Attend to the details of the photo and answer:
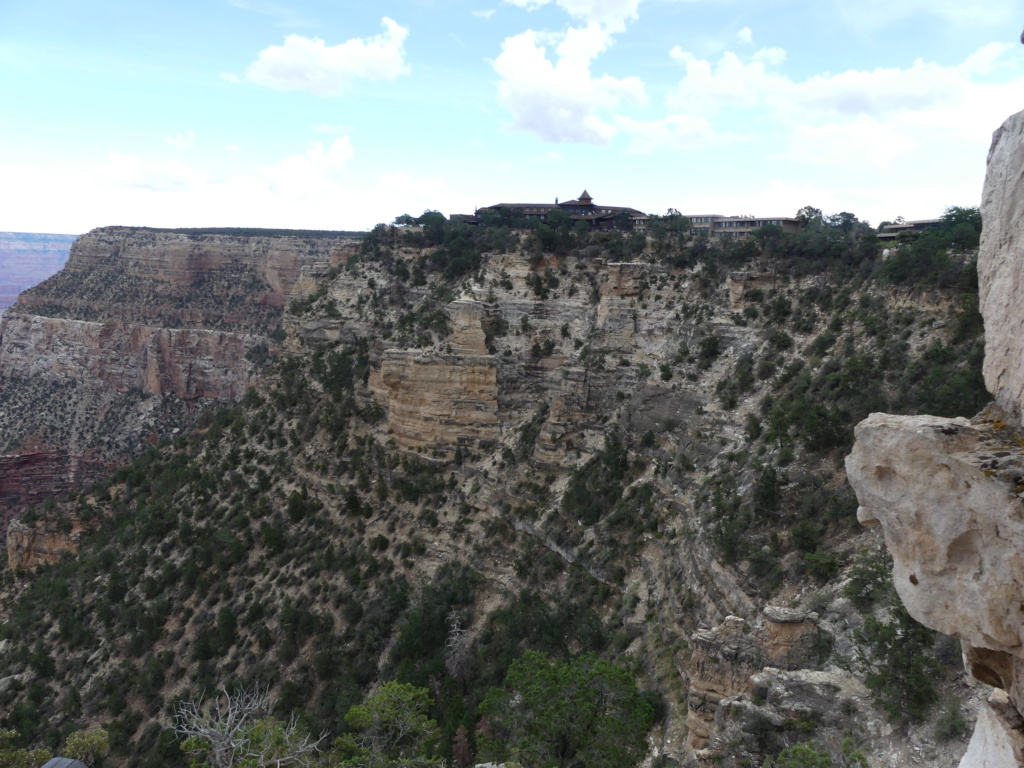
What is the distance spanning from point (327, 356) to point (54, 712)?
86.0 feet

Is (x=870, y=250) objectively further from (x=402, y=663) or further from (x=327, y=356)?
(x=327, y=356)

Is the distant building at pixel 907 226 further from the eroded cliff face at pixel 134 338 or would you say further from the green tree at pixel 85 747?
the eroded cliff face at pixel 134 338

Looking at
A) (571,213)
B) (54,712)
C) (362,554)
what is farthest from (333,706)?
(571,213)

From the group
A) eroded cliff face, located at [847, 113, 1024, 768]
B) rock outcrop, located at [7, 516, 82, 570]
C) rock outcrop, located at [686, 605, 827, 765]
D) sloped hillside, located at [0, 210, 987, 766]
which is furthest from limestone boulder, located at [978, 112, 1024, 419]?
rock outcrop, located at [7, 516, 82, 570]

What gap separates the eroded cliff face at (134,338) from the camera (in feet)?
285

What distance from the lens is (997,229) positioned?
6.62 m

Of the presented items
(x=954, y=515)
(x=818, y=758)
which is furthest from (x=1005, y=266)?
(x=818, y=758)

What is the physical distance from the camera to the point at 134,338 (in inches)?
3688

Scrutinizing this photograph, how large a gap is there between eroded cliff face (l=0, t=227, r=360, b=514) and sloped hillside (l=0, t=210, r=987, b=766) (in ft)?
122

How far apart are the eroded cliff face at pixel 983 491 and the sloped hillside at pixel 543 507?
7883 millimetres

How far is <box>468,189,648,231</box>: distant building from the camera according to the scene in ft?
181

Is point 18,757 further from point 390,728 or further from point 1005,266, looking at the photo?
point 1005,266

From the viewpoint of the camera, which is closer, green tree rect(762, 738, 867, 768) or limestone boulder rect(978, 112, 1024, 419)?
limestone boulder rect(978, 112, 1024, 419)

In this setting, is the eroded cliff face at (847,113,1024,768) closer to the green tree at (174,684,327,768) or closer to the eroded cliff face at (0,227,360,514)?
the green tree at (174,684,327,768)
